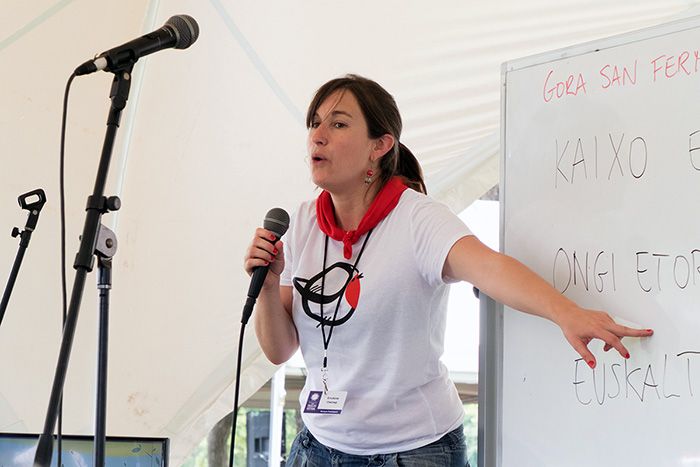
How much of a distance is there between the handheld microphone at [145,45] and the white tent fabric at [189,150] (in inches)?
55.7

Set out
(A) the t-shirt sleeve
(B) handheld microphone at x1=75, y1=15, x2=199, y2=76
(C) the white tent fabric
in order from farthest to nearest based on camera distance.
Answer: (C) the white tent fabric, (A) the t-shirt sleeve, (B) handheld microphone at x1=75, y1=15, x2=199, y2=76

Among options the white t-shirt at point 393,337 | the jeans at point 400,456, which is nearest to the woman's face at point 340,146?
the white t-shirt at point 393,337

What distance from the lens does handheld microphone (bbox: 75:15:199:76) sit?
1.15 metres

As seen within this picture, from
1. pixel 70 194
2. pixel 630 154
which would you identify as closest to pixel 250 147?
pixel 70 194

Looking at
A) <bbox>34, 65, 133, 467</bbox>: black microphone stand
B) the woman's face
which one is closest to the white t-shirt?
the woman's face

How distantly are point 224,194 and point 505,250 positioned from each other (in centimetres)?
151

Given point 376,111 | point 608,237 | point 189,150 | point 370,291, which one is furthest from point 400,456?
point 189,150

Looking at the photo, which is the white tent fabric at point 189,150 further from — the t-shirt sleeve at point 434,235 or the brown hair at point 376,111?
the t-shirt sleeve at point 434,235

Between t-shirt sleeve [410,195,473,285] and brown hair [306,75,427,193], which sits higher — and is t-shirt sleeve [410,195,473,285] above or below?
below

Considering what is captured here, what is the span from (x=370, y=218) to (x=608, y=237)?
1.59 feet

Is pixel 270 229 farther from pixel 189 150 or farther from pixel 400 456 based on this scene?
pixel 189 150

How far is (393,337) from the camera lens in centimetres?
144

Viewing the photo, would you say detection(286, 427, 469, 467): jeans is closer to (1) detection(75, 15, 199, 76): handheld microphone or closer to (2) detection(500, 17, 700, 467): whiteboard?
(2) detection(500, 17, 700, 467): whiteboard

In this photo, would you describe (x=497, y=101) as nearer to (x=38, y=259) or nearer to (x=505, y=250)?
(x=505, y=250)
